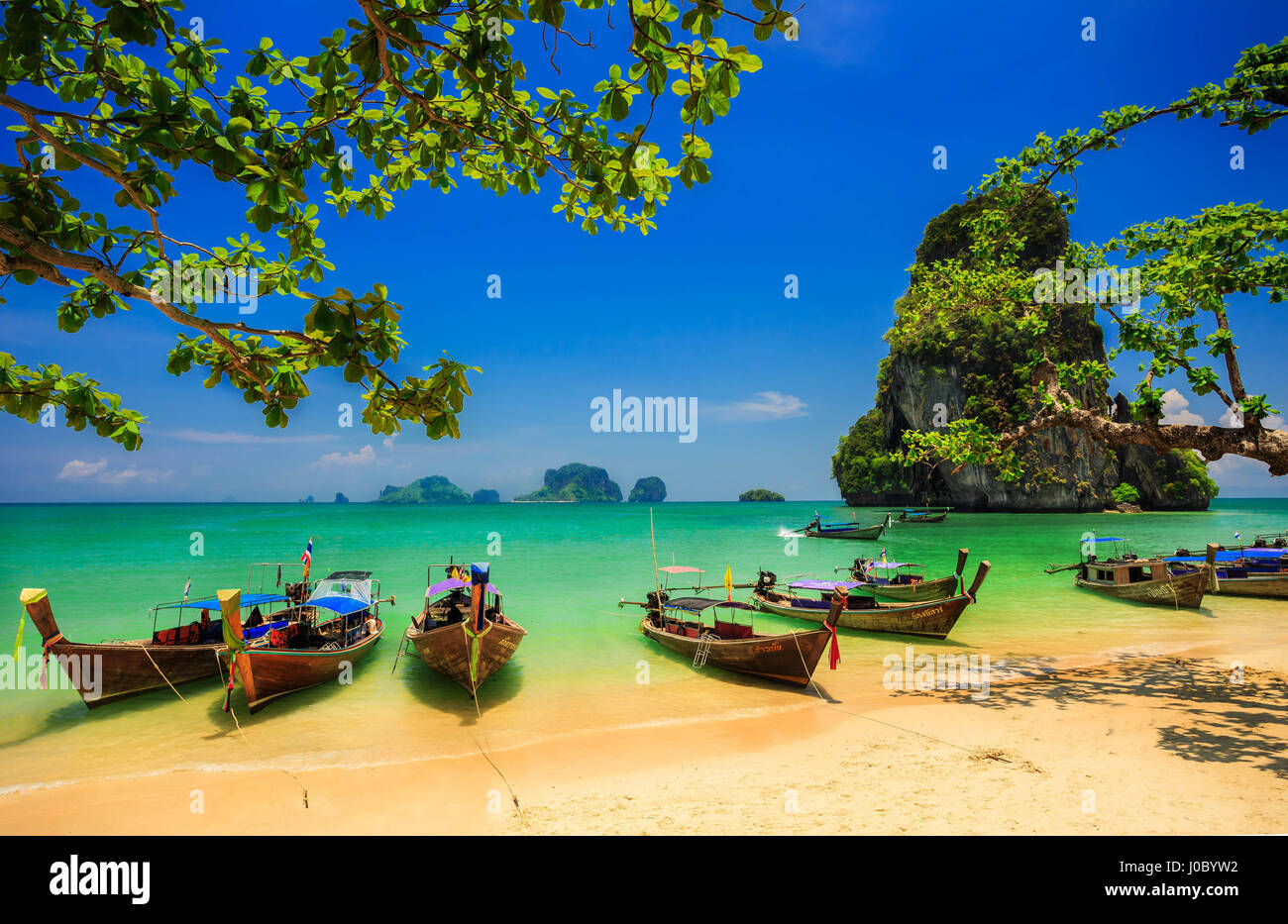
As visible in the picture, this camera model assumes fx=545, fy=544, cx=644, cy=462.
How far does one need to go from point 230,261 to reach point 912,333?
1237 centimetres

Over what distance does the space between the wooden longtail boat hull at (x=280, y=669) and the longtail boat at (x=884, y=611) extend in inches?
415

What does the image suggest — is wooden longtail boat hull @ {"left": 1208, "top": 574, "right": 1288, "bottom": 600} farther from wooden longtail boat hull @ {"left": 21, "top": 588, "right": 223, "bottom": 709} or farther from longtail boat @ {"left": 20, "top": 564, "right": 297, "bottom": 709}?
wooden longtail boat hull @ {"left": 21, "top": 588, "right": 223, "bottom": 709}

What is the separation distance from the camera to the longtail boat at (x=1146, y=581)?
58.8ft

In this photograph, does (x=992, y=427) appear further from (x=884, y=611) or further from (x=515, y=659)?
(x=515, y=659)

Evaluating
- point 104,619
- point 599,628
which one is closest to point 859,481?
point 599,628

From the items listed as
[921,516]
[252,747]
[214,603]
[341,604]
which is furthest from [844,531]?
[252,747]

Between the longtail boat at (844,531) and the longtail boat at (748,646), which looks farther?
the longtail boat at (844,531)

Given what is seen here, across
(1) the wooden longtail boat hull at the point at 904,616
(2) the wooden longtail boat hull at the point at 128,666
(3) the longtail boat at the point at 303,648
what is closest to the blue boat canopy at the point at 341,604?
(3) the longtail boat at the point at 303,648

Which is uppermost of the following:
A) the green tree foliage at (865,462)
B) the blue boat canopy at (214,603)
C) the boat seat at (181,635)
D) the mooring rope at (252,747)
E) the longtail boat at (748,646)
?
the green tree foliage at (865,462)

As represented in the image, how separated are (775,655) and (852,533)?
39.0 m

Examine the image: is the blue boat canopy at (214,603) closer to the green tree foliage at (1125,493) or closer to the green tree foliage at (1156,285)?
the green tree foliage at (1156,285)

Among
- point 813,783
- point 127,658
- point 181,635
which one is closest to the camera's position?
point 813,783

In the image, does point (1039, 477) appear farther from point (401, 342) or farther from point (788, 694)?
point (401, 342)

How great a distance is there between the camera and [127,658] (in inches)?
402
